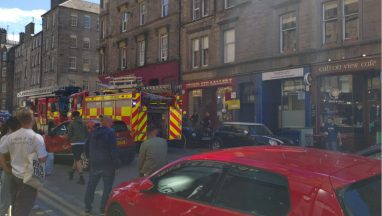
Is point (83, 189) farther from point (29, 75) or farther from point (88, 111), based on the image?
point (29, 75)

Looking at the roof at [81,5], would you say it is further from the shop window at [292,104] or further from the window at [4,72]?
the shop window at [292,104]

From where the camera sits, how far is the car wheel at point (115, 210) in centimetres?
541

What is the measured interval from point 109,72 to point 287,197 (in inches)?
1412

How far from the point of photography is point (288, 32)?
21.4 meters

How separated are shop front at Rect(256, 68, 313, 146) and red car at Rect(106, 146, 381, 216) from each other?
1522cm

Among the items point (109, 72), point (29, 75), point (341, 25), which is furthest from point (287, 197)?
point (29, 75)

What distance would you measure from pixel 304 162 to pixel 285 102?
18.6 meters

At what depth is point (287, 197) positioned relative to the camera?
3432mm

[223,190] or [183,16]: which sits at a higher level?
[183,16]

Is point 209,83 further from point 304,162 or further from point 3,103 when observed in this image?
point 3,103

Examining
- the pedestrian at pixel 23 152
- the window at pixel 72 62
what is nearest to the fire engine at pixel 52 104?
the pedestrian at pixel 23 152

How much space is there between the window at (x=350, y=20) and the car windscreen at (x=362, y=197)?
1600cm

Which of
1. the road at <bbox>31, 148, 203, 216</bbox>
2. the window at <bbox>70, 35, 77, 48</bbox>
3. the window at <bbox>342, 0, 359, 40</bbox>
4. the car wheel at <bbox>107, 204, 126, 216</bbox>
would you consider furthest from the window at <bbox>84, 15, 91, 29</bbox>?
the car wheel at <bbox>107, 204, 126, 216</bbox>

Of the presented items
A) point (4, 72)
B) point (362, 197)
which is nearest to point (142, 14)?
point (362, 197)
